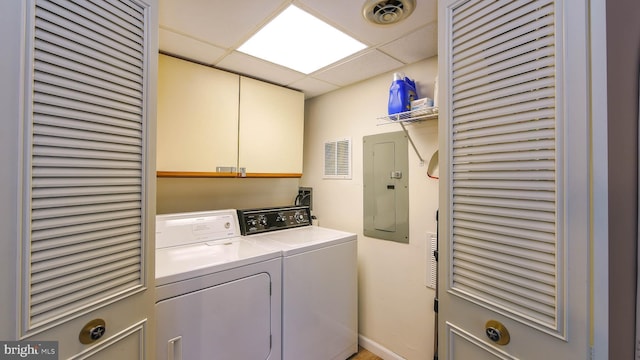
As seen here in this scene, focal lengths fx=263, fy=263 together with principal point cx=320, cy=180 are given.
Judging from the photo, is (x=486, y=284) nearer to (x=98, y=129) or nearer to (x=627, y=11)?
(x=627, y=11)

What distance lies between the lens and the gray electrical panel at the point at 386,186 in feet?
6.81

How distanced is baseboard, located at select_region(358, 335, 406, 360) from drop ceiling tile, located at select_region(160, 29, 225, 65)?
257cm

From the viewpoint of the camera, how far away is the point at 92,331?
31.3 inches

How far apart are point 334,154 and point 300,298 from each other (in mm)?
1356

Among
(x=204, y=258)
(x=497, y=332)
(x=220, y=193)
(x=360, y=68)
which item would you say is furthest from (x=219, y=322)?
(x=360, y=68)

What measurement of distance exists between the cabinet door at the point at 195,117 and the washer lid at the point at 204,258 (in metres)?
0.55

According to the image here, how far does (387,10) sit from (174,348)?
2010 millimetres

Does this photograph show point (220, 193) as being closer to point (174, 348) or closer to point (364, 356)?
point (174, 348)

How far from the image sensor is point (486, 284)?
0.87 metres

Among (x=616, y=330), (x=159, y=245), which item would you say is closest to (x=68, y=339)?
(x=159, y=245)

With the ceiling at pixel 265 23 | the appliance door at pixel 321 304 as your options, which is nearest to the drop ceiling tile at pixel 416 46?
the ceiling at pixel 265 23

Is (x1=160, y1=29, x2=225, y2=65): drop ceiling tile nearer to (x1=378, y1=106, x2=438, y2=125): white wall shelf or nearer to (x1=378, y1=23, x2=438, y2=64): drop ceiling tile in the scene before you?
(x1=378, y1=23, x2=438, y2=64): drop ceiling tile

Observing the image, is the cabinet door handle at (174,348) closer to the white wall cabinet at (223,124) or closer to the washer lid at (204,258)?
the washer lid at (204,258)

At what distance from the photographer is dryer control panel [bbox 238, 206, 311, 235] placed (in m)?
2.14
